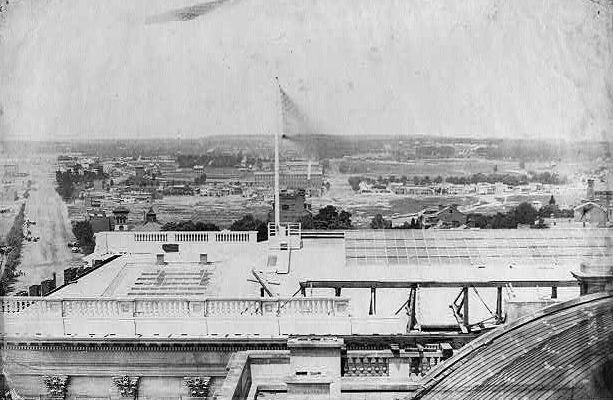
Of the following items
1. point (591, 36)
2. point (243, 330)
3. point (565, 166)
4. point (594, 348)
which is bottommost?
point (243, 330)

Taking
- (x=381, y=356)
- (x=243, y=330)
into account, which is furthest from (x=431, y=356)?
(x=243, y=330)

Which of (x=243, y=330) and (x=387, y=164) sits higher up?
(x=387, y=164)

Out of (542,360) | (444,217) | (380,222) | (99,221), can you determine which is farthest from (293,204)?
(542,360)

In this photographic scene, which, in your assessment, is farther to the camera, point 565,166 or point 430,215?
point 430,215

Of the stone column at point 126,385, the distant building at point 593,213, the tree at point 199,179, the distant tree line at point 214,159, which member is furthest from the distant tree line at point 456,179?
the stone column at point 126,385

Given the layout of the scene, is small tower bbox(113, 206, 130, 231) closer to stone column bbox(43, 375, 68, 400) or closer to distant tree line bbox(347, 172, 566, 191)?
distant tree line bbox(347, 172, 566, 191)

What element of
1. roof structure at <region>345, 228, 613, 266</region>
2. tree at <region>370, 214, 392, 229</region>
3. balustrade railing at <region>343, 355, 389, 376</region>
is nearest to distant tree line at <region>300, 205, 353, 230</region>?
tree at <region>370, 214, 392, 229</region>

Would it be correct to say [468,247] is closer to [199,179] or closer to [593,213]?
[593,213]

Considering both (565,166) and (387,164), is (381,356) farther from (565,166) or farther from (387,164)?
(387,164)
